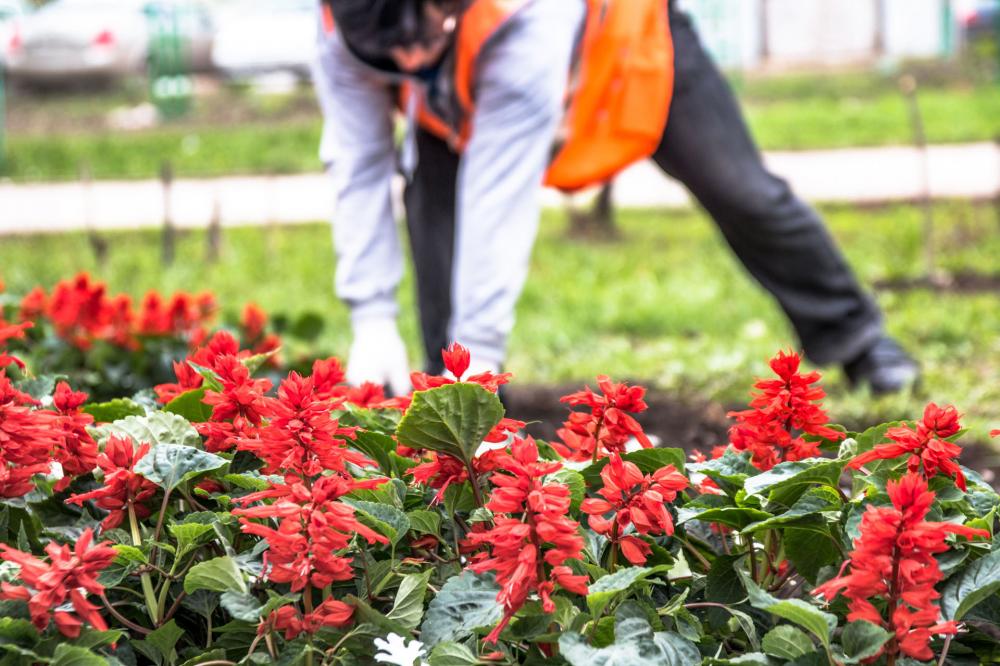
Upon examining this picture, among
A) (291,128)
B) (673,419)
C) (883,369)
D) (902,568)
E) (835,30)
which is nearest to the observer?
(902,568)

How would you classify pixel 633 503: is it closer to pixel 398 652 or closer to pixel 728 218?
pixel 398 652

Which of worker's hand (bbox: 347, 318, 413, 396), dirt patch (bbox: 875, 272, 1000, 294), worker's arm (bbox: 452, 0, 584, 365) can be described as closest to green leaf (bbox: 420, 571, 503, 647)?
worker's arm (bbox: 452, 0, 584, 365)

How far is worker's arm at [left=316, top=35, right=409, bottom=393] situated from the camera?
3139 millimetres

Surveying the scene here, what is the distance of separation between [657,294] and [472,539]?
4293 millimetres

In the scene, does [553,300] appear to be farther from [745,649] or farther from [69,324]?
[745,649]

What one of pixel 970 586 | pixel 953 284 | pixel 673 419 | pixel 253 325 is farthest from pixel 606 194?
pixel 970 586

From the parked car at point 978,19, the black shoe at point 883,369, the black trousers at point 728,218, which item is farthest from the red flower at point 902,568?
the parked car at point 978,19

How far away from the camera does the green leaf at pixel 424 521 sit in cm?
144

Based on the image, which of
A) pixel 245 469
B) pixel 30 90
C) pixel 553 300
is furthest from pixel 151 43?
pixel 245 469

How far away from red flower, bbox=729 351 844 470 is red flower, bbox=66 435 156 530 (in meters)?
0.64

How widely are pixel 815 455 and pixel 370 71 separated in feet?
5.92

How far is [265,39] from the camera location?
16594 mm

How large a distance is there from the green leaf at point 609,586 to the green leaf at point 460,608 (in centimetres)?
9

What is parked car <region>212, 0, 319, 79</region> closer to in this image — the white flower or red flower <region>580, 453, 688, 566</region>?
red flower <region>580, 453, 688, 566</region>
